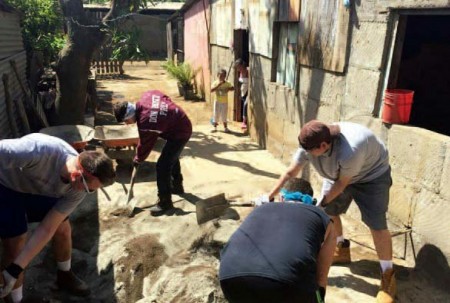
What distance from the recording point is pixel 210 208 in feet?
16.4

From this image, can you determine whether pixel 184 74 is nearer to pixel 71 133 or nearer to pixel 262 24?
pixel 262 24

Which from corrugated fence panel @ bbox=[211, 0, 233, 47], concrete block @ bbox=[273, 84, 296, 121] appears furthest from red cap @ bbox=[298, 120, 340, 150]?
corrugated fence panel @ bbox=[211, 0, 233, 47]

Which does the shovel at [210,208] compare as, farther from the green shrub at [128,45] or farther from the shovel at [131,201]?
the green shrub at [128,45]

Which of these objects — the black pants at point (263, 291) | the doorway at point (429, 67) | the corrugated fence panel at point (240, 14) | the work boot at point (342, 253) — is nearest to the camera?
the black pants at point (263, 291)

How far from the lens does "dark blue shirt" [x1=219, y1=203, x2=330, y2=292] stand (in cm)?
215

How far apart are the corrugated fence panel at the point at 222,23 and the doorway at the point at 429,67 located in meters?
5.04

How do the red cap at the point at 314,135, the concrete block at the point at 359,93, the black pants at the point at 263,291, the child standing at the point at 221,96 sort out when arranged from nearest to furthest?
the black pants at the point at 263,291, the red cap at the point at 314,135, the concrete block at the point at 359,93, the child standing at the point at 221,96

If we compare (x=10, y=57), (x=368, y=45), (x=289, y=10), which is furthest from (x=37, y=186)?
(x=10, y=57)

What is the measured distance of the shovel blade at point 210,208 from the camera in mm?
4879

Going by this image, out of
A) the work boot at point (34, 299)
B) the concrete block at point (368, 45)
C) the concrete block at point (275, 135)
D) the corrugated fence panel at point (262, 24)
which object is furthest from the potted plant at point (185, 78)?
the work boot at point (34, 299)

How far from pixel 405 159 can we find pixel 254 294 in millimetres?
→ 2768

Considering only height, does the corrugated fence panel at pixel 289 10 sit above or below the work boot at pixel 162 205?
above

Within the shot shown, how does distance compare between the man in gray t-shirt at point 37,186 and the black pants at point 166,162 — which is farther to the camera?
the black pants at point 166,162

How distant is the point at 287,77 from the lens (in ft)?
23.2
